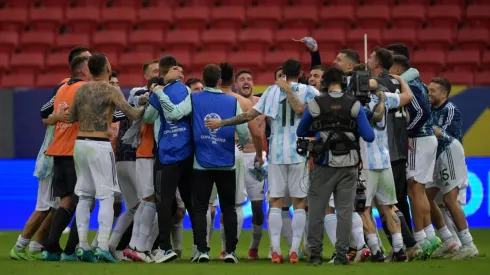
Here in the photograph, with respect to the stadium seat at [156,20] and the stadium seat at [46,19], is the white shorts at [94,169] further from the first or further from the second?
the stadium seat at [46,19]

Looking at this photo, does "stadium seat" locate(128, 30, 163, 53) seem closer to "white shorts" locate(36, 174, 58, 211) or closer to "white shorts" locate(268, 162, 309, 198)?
"white shorts" locate(36, 174, 58, 211)

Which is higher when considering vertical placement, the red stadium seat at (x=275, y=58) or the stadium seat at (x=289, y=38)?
the stadium seat at (x=289, y=38)

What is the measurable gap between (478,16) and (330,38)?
3.07 meters

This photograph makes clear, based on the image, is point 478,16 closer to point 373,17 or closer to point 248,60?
point 373,17

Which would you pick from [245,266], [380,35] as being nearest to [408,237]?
[245,266]

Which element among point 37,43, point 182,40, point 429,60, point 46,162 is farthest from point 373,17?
point 46,162

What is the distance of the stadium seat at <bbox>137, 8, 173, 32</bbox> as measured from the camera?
21.0m

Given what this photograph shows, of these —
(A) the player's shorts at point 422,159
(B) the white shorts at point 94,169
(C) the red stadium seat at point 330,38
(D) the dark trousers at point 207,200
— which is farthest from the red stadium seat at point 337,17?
(B) the white shorts at point 94,169

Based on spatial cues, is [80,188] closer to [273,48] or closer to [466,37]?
[273,48]

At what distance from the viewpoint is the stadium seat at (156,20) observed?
20984 millimetres

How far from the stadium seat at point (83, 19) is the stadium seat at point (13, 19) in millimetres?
863

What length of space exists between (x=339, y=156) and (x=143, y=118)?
7.25ft

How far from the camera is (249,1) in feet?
70.6

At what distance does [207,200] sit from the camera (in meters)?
11.1
